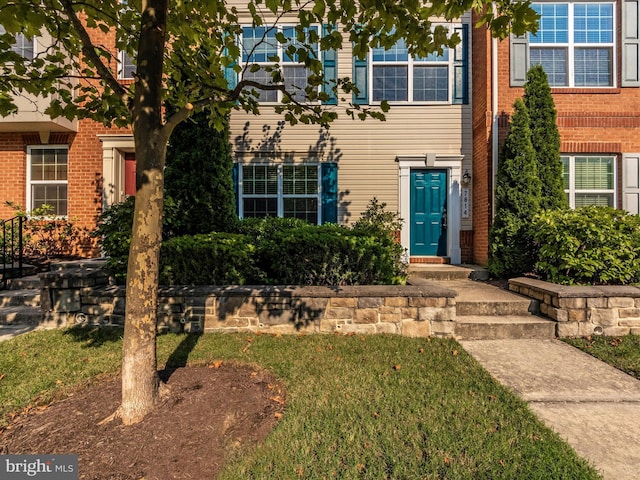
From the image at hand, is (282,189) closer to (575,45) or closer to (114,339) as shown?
(114,339)

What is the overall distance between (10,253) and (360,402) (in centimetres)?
791

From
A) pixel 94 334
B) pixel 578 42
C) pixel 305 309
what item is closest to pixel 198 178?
pixel 94 334

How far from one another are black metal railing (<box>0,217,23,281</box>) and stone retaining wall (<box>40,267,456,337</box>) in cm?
251

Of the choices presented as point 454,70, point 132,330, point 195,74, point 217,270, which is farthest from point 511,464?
point 454,70

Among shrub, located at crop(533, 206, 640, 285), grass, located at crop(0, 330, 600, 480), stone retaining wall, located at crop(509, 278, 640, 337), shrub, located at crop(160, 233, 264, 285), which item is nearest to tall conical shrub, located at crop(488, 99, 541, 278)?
shrub, located at crop(533, 206, 640, 285)

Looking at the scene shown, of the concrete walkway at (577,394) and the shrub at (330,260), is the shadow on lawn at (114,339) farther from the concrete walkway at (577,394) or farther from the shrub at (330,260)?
the concrete walkway at (577,394)

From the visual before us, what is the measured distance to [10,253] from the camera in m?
6.76

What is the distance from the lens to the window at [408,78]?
7828 millimetres

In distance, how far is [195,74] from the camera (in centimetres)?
347

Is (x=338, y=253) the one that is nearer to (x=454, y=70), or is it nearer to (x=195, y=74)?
(x=195, y=74)

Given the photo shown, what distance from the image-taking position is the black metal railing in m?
5.94

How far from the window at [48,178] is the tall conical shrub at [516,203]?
965 cm

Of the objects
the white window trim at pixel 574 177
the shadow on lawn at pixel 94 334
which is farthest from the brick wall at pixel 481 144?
the shadow on lawn at pixel 94 334

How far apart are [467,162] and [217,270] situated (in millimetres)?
6306
